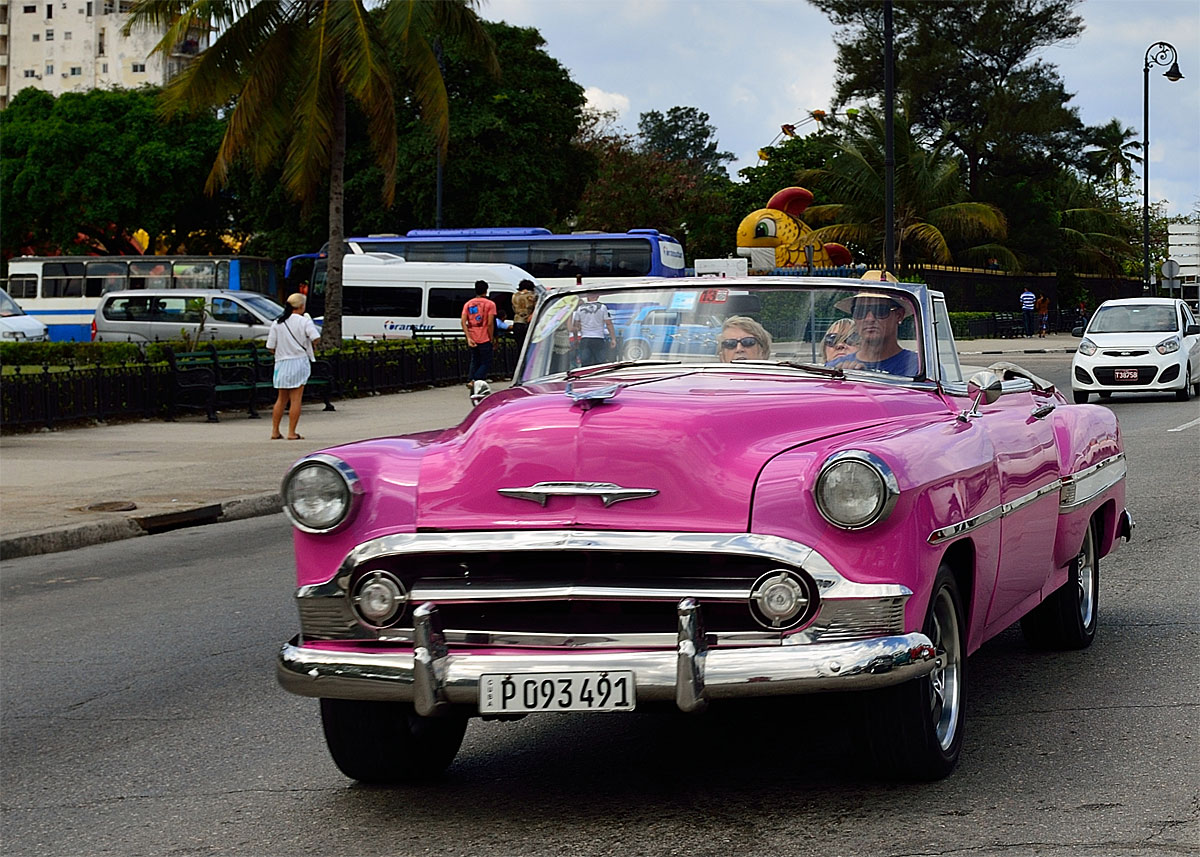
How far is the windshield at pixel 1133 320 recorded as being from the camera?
1003 inches

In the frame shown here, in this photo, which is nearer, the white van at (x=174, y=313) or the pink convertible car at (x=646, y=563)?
the pink convertible car at (x=646, y=563)

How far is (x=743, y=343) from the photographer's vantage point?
5949mm

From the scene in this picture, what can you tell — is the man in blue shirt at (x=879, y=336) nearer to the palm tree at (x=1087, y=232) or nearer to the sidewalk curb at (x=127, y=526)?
the sidewalk curb at (x=127, y=526)

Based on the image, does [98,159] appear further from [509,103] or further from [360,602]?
[360,602]

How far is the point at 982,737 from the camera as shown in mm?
5605

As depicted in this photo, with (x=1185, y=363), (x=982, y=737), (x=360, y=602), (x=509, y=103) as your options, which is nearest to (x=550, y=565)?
(x=360, y=602)

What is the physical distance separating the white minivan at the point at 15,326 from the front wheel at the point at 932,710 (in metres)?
38.0

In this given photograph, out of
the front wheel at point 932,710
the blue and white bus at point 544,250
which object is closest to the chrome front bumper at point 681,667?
the front wheel at point 932,710

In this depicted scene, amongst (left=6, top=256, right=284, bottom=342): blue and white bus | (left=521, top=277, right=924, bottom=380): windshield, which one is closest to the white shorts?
(left=521, top=277, right=924, bottom=380): windshield

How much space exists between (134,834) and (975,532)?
8.88ft

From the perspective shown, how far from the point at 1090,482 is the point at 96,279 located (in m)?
54.8

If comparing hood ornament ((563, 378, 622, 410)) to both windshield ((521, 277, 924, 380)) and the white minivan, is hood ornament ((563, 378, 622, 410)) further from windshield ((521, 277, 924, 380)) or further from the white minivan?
the white minivan

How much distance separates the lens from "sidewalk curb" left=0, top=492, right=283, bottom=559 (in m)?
12.2

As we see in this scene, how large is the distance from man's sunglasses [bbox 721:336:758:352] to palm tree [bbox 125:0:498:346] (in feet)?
77.8
